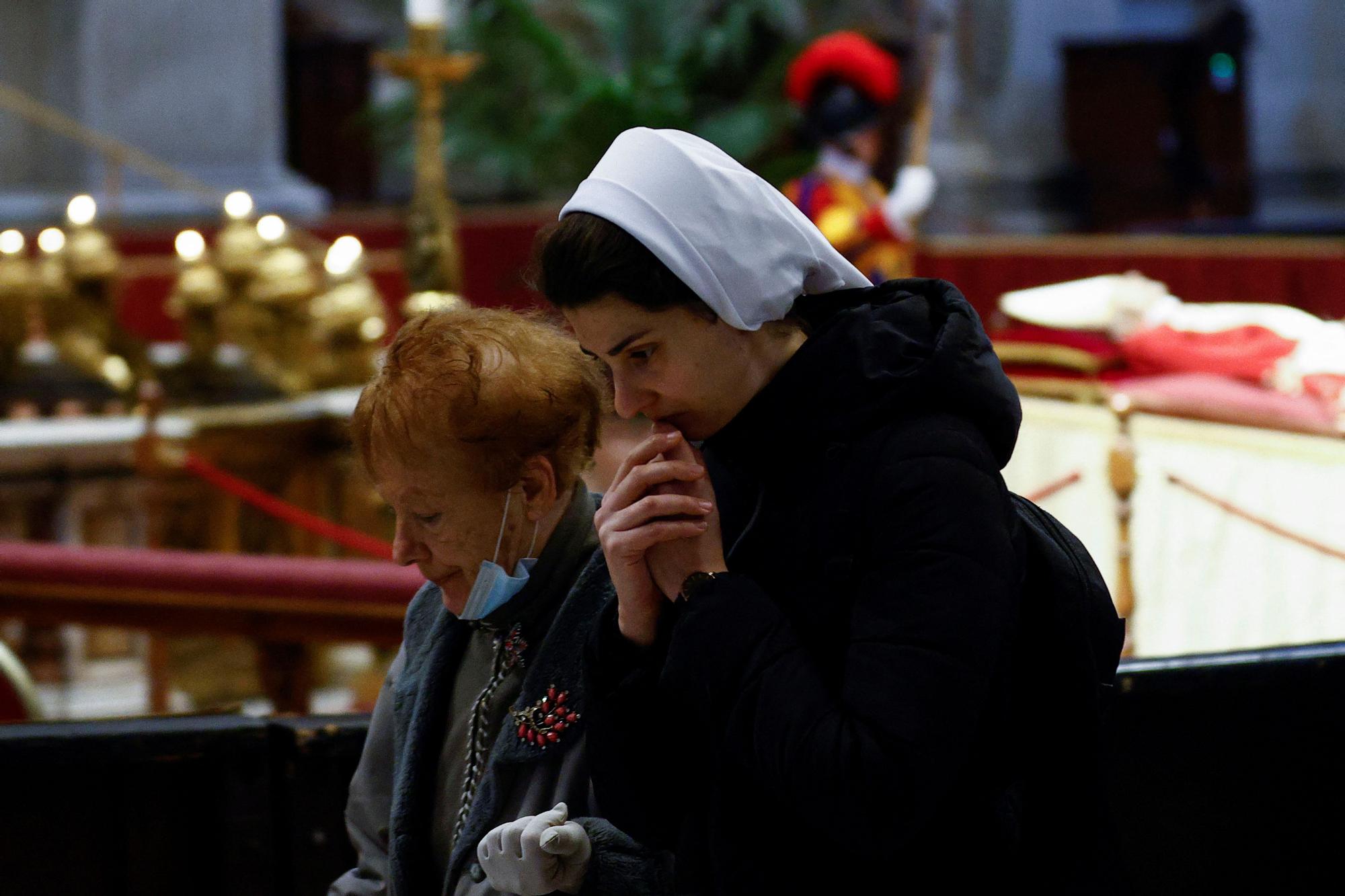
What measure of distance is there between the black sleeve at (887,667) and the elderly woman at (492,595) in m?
0.33

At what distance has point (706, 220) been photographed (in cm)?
132

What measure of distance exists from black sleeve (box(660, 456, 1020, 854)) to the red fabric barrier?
1.69 meters

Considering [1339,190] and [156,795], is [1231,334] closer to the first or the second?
[156,795]

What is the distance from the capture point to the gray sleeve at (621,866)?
5.07 ft

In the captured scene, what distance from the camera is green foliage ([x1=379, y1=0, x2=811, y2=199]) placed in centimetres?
1244

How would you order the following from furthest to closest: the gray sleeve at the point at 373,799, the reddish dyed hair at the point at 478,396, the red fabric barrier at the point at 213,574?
the red fabric barrier at the point at 213,574
the gray sleeve at the point at 373,799
the reddish dyed hair at the point at 478,396

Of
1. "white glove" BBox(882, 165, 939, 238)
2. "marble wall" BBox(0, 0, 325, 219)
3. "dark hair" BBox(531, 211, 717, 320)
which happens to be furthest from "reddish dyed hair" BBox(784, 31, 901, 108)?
"dark hair" BBox(531, 211, 717, 320)

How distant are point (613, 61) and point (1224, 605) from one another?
1048 centimetres

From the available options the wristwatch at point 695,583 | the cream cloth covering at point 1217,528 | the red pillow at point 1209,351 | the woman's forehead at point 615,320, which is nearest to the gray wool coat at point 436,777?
the wristwatch at point 695,583

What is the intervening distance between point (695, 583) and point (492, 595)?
14.9 inches

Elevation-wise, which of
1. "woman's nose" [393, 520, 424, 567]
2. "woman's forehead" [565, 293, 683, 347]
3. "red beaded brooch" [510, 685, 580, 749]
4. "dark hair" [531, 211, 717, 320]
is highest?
"dark hair" [531, 211, 717, 320]

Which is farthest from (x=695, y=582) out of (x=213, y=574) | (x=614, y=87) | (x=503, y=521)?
(x=614, y=87)

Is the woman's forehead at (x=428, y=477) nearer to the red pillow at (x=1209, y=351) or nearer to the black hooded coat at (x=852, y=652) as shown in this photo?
Answer: the black hooded coat at (x=852, y=652)

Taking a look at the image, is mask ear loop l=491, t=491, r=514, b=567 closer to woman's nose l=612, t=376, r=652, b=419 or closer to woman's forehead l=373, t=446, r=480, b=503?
woman's forehead l=373, t=446, r=480, b=503
